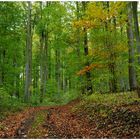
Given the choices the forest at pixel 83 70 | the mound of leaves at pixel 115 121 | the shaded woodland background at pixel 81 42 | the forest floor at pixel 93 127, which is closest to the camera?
the mound of leaves at pixel 115 121

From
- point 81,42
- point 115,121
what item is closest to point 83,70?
point 81,42

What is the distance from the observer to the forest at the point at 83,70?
36.9 feet

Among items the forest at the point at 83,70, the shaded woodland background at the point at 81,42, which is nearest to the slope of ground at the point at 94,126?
the forest at the point at 83,70

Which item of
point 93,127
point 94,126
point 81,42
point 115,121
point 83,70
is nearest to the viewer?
point 115,121

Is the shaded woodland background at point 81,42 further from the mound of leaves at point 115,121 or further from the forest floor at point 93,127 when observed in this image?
the forest floor at point 93,127

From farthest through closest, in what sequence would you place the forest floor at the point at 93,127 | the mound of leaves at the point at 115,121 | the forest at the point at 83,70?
1. the forest at the point at 83,70
2. the forest floor at the point at 93,127
3. the mound of leaves at the point at 115,121

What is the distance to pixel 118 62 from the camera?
2016 centimetres

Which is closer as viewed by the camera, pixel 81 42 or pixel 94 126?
pixel 94 126

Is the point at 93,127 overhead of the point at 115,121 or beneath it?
beneath

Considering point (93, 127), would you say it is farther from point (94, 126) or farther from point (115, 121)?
point (115, 121)

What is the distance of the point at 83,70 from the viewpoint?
20828 millimetres

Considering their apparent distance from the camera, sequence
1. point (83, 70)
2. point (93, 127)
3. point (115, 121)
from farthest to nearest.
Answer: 1. point (83, 70)
2. point (93, 127)
3. point (115, 121)

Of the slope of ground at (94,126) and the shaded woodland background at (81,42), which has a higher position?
the shaded woodland background at (81,42)

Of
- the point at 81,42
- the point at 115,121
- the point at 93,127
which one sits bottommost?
the point at 93,127
